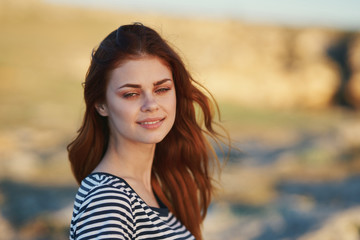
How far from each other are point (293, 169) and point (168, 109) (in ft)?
22.8

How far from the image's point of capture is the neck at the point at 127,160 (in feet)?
6.44

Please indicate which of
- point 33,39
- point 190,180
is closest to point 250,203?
point 190,180

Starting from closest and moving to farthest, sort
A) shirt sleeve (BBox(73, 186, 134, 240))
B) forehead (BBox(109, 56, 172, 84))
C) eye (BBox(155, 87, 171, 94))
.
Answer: shirt sleeve (BBox(73, 186, 134, 240)) < forehead (BBox(109, 56, 172, 84)) < eye (BBox(155, 87, 171, 94))

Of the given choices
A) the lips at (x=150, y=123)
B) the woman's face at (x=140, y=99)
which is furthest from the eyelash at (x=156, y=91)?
the lips at (x=150, y=123)

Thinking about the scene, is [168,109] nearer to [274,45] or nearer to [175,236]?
[175,236]

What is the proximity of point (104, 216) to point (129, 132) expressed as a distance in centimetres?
51

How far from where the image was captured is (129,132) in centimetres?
192

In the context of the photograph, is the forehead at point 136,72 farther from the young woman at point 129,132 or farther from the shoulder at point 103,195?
the shoulder at point 103,195

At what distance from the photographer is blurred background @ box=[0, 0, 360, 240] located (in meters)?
5.05

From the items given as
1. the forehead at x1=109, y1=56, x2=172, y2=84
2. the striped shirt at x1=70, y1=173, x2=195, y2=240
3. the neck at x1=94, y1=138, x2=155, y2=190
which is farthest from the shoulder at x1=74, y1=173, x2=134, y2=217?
the forehead at x1=109, y1=56, x2=172, y2=84

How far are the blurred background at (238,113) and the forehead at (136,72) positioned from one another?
1.62 ft

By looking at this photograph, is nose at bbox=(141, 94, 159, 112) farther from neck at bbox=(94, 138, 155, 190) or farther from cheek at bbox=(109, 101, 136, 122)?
neck at bbox=(94, 138, 155, 190)

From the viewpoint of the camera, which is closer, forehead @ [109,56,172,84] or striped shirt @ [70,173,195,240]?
striped shirt @ [70,173,195,240]

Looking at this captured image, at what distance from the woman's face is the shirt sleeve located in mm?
379
